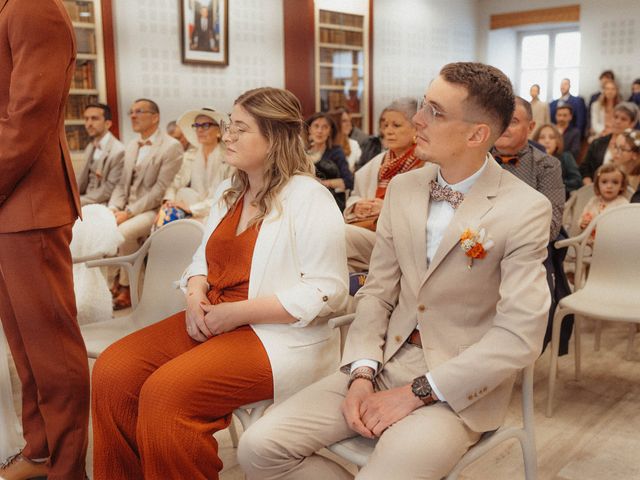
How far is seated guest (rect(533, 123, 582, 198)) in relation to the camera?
5.60 metres

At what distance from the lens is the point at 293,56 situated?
377 inches

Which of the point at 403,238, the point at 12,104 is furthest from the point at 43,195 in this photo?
the point at 403,238

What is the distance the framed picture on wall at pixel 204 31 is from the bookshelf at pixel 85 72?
1.00m

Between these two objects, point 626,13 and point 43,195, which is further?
point 626,13

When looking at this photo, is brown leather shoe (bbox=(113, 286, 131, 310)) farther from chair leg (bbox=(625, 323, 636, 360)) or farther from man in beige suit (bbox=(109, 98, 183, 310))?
chair leg (bbox=(625, 323, 636, 360))

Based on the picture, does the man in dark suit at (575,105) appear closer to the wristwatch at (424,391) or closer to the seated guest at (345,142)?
the seated guest at (345,142)

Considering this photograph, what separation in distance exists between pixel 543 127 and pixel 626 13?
6479 millimetres

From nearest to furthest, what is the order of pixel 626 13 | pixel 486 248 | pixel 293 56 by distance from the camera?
pixel 486 248 → pixel 293 56 → pixel 626 13

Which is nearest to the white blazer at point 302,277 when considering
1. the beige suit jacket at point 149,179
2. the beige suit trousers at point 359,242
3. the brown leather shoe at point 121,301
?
the beige suit trousers at point 359,242

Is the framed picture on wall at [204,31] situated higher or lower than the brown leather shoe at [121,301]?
higher

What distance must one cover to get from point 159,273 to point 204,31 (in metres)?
6.28

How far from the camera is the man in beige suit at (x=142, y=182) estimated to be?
16.9 ft

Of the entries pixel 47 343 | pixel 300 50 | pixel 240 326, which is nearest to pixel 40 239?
pixel 47 343

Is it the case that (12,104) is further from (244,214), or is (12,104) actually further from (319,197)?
(319,197)
